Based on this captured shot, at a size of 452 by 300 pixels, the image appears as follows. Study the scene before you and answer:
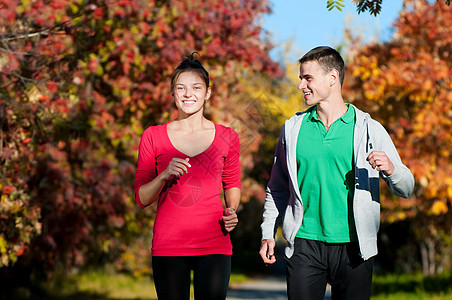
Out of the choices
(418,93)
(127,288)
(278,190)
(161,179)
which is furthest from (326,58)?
(127,288)

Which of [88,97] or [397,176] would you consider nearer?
[397,176]

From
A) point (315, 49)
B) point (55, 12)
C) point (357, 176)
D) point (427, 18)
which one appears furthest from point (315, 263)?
point (427, 18)

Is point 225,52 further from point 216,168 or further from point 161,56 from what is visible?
point 216,168

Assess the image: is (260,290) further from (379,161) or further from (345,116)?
(379,161)

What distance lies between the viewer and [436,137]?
10680 millimetres

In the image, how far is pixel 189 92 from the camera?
4023 millimetres

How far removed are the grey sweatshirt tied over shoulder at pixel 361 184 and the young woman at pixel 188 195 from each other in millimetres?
330

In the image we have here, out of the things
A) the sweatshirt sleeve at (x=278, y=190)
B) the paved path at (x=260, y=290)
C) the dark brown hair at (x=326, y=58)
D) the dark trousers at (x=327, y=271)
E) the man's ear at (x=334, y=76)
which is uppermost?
the dark brown hair at (x=326, y=58)

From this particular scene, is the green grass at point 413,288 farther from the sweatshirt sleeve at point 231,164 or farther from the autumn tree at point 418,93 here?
the sweatshirt sleeve at point 231,164

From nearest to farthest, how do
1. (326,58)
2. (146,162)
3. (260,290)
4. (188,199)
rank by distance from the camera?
(188,199), (146,162), (326,58), (260,290)

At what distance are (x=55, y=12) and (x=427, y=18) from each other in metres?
6.25

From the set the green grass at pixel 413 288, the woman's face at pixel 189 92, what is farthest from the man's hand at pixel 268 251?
the green grass at pixel 413 288

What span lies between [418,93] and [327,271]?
24.2ft

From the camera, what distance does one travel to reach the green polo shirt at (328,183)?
392 cm
